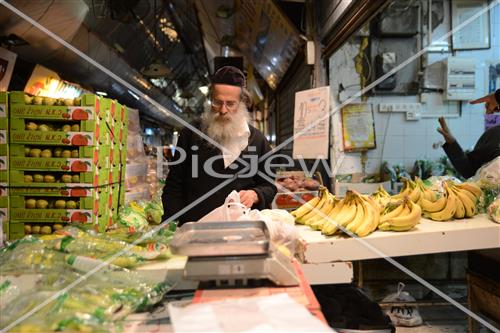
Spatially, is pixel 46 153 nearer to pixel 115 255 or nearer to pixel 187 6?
pixel 115 255

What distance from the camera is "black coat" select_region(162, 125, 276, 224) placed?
2.46 m

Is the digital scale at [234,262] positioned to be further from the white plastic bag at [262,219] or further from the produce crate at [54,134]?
the produce crate at [54,134]

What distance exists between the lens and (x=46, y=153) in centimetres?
269

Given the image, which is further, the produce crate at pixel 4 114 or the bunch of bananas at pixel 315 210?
the produce crate at pixel 4 114

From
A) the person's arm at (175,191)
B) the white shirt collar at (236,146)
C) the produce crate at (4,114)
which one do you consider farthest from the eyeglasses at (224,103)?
the produce crate at (4,114)

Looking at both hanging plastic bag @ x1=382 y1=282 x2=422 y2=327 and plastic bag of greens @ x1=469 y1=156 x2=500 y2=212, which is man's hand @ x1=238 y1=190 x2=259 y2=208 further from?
hanging plastic bag @ x1=382 y1=282 x2=422 y2=327

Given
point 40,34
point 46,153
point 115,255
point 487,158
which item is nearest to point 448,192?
point 487,158

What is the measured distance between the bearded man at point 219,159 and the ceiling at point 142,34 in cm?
256

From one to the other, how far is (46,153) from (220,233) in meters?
1.90

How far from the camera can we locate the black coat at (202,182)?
246 cm

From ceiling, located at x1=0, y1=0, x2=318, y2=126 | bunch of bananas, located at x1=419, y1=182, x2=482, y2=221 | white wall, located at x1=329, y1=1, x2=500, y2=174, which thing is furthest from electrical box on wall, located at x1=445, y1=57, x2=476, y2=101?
bunch of bananas, located at x1=419, y1=182, x2=482, y2=221

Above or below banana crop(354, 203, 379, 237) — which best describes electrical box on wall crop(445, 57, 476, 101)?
above

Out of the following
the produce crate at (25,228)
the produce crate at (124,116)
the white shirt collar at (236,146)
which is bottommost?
the produce crate at (25,228)

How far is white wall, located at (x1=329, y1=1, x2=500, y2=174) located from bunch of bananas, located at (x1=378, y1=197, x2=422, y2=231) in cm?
221
